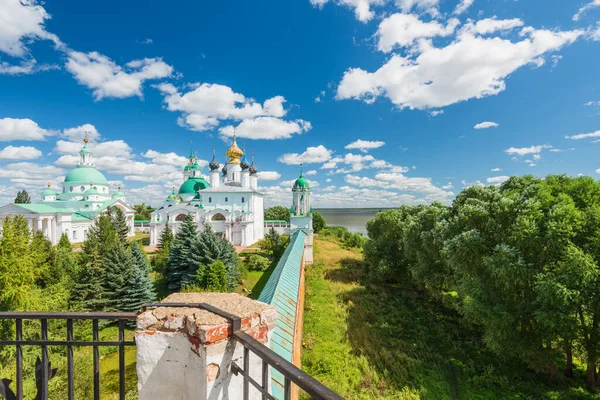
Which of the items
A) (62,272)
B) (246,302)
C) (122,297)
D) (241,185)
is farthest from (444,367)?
(241,185)

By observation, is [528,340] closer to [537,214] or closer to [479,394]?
[479,394]

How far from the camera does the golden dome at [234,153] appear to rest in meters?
36.9

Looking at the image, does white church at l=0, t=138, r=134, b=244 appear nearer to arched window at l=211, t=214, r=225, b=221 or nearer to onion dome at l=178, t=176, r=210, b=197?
onion dome at l=178, t=176, r=210, b=197

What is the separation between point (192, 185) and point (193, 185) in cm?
14

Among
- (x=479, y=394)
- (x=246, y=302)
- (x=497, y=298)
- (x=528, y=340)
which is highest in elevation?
(x=246, y=302)

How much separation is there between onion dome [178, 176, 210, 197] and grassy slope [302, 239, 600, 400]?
102 ft

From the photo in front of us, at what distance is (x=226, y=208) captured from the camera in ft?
110

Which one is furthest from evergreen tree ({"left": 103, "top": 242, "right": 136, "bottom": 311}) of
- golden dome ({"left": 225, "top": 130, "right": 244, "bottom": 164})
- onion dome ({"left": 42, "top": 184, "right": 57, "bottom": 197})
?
Result: onion dome ({"left": 42, "top": 184, "right": 57, "bottom": 197})

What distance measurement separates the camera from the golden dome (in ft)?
121

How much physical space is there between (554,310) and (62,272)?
18.9 metres

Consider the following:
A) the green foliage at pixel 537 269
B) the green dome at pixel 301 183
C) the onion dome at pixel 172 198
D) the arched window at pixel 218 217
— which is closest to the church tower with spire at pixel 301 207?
the green dome at pixel 301 183

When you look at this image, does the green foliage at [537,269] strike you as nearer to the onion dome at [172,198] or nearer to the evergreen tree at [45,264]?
the evergreen tree at [45,264]

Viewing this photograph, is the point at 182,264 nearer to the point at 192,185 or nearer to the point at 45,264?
the point at 45,264

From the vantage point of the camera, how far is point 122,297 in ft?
42.6
